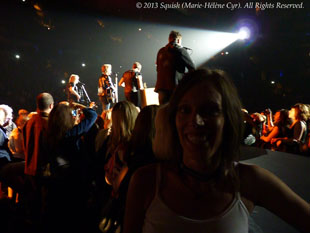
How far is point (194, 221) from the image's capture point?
82 centimetres

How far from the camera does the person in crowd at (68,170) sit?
2.72m

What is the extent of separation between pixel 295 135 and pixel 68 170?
4.00m

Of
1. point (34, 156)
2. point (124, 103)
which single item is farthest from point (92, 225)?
point (124, 103)

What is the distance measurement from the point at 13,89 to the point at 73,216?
12612 mm

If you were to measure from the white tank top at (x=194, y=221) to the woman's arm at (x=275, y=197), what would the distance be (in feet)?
0.29

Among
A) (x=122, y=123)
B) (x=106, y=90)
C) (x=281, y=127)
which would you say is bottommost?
(x=281, y=127)

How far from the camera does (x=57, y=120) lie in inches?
106

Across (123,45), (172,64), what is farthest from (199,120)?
(123,45)

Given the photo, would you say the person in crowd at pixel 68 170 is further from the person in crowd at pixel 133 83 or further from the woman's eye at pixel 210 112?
the person in crowd at pixel 133 83

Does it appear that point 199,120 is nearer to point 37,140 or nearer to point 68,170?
point 68,170

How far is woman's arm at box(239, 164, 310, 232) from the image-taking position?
2.88 feet

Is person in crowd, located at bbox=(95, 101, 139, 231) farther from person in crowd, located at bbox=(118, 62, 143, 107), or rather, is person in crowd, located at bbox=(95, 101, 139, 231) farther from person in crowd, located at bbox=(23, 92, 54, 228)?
person in crowd, located at bbox=(118, 62, 143, 107)

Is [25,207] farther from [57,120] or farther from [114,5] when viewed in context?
[114,5]
